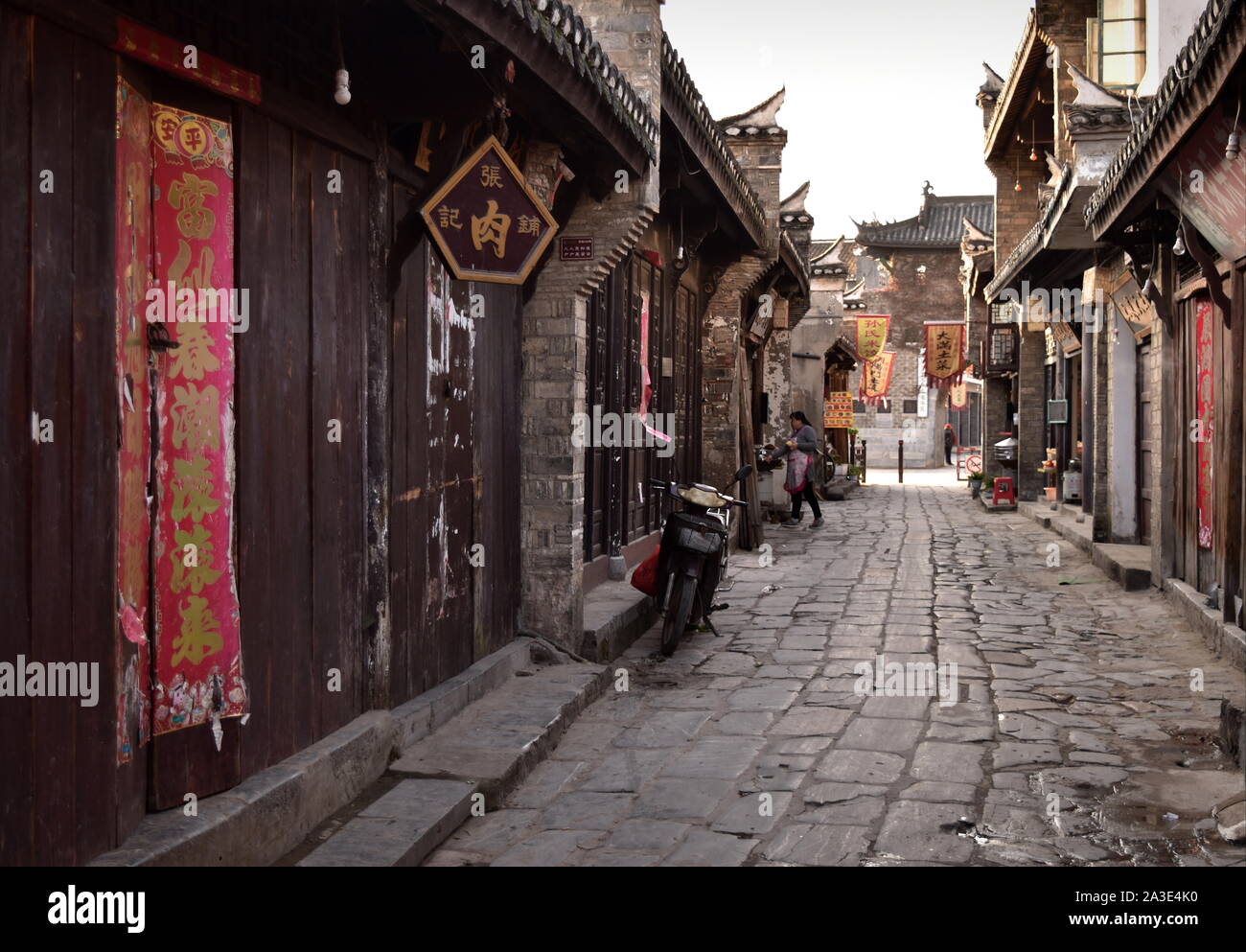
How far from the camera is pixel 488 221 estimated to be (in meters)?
5.84

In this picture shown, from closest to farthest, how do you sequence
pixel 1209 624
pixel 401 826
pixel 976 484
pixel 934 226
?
pixel 401 826 → pixel 1209 624 → pixel 976 484 → pixel 934 226

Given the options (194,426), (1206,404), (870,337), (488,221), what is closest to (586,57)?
(488,221)

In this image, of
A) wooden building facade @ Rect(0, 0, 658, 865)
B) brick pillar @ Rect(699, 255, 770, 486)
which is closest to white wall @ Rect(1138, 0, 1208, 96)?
brick pillar @ Rect(699, 255, 770, 486)

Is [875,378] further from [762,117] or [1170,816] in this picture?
[1170,816]

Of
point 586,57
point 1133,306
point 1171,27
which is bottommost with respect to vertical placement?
point 1133,306

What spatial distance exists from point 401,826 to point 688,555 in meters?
4.69

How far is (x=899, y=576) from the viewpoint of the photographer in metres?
14.0

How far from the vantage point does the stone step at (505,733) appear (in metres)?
Result: 5.66

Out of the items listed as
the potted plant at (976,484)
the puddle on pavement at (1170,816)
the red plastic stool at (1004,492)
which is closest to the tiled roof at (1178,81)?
the puddle on pavement at (1170,816)

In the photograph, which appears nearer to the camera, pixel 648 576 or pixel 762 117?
pixel 648 576

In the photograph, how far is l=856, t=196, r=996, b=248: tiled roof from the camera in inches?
2167

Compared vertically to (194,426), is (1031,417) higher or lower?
higher

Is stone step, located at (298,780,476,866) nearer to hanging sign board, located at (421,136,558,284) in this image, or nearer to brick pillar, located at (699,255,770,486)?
hanging sign board, located at (421,136,558,284)

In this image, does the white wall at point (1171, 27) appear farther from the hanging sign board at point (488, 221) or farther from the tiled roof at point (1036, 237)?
the hanging sign board at point (488, 221)
